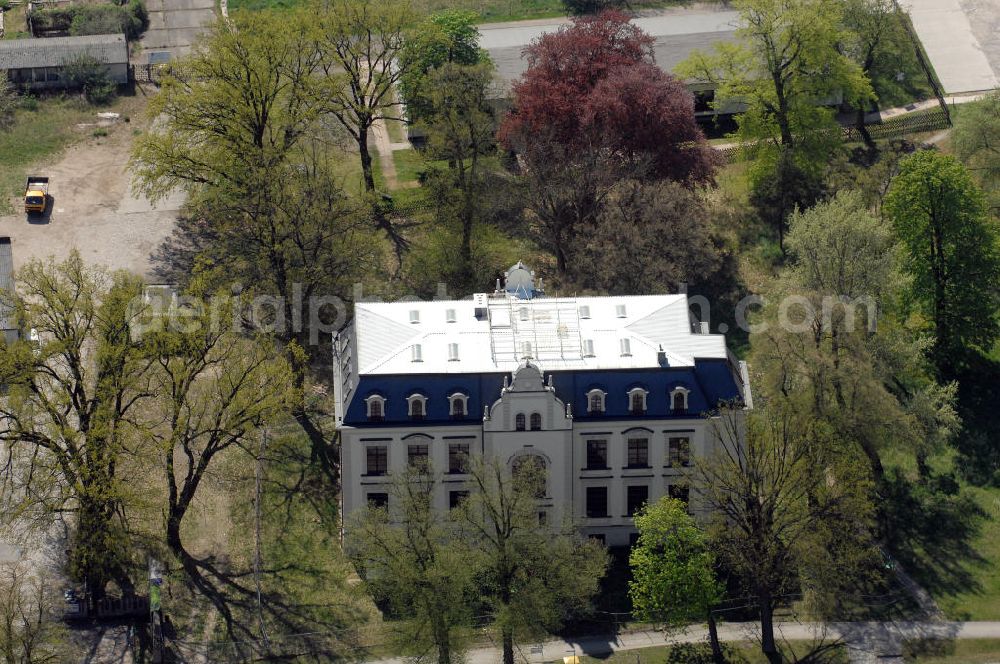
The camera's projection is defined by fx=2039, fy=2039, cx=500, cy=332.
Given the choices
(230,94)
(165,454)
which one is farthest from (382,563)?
(230,94)

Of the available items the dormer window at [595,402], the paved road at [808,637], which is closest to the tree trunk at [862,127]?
the dormer window at [595,402]

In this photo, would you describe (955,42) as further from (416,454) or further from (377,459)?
(377,459)

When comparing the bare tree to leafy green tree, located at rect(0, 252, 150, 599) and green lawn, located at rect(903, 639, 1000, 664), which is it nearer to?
leafy green tree, located at rect(0, 252, 150, 599)

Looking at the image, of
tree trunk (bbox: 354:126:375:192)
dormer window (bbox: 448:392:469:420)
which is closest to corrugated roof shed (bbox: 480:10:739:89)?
tree trunk (bbox: 354:126:375:192)

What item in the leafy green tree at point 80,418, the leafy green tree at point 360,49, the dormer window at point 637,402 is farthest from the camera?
the leafy green tree at point 360,49

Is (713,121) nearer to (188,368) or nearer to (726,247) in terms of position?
(726,247)

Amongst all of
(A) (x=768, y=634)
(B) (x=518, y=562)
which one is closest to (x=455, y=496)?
(B) (x=518, y=562)

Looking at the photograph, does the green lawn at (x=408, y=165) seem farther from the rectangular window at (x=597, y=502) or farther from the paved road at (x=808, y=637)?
the paved road at (x=808, y=637)
